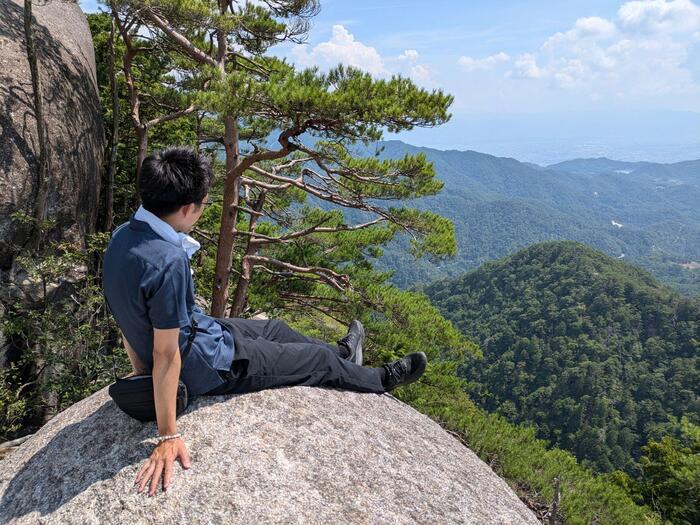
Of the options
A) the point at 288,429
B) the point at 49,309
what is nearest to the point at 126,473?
the point at 288,429

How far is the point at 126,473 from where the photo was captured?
2863 millimetres

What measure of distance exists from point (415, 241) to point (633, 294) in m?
108

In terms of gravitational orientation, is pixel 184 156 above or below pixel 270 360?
above

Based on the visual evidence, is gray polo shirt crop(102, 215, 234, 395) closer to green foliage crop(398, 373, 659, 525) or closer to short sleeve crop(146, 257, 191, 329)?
short sleeve crop(146, 257, 191, 329)

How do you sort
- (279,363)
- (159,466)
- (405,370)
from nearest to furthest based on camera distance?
(159,466) < (279,363) < (405,370)

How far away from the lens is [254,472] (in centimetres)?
292

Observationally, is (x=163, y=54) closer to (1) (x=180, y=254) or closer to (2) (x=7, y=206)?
(2) (x=7, y=206)

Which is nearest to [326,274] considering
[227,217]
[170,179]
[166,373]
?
[227,217]

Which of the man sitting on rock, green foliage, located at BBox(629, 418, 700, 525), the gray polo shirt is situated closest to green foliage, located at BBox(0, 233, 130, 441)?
the man sitting on rock

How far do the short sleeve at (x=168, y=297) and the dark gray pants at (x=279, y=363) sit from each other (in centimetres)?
80

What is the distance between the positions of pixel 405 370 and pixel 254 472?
1927 millimetres

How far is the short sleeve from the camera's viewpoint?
2.37m

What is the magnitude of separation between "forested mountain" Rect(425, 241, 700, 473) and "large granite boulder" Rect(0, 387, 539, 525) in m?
50.8

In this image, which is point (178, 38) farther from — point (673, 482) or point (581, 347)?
point (581, 347)
